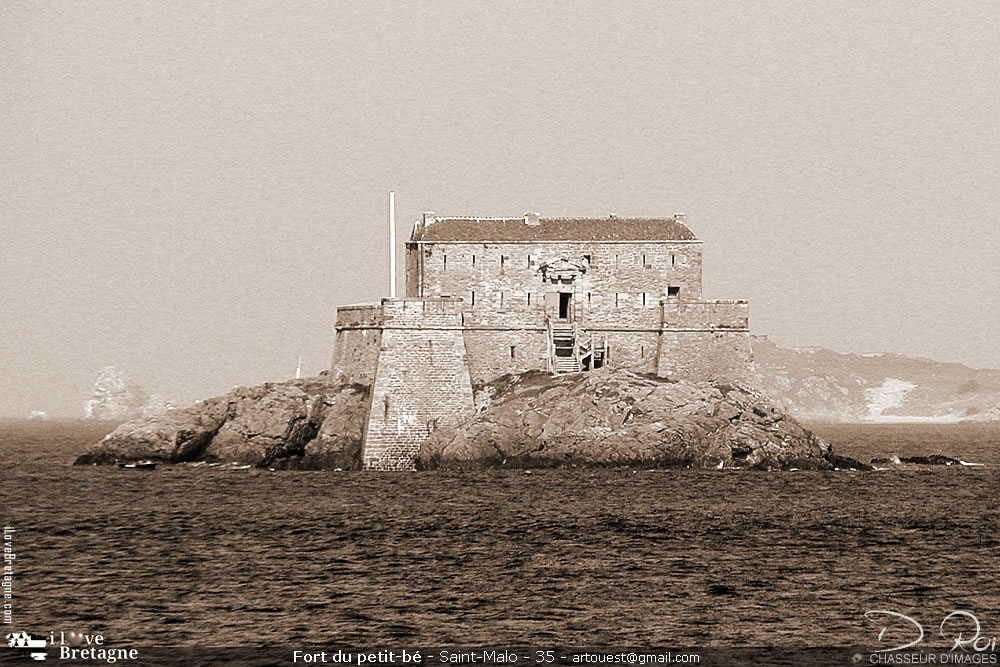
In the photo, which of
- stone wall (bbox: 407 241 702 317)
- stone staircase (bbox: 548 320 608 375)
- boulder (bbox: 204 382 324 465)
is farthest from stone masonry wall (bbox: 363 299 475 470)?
stone staircase (bbox: 548 320 608 375)

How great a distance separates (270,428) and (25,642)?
1289 inches

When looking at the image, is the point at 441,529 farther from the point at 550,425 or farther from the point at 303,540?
the point at 550,425

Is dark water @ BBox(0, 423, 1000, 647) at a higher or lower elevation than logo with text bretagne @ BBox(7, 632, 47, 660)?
higher

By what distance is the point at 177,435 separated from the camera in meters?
56.8

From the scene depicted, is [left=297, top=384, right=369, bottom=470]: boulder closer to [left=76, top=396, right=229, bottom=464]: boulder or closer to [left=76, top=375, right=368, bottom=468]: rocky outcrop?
[left=76, top=375, right=368, bottom=468]: rocky outcrop

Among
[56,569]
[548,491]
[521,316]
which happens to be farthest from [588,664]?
[521,316]

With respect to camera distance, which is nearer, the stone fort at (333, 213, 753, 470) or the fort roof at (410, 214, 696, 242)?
the stone fort at (333, 213, 753, 470)

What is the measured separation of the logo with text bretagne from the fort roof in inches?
1415

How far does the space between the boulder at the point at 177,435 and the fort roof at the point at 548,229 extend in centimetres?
1111

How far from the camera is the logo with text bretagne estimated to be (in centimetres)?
2273

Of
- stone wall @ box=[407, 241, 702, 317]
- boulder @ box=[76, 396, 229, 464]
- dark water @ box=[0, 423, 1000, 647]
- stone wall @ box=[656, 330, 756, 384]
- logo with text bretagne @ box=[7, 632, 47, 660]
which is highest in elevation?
stone wall @ box=[407, 241, 702, 317]

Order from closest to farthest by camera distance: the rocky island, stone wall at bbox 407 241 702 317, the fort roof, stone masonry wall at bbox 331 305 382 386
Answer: the rocky island
stone masonry wall at bbox 331 305 382 386
stone wall at bbox 407 241 702 317
the fort roof

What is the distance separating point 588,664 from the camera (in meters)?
22.1

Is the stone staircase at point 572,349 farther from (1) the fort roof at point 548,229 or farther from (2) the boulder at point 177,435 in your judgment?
(2) the boulder at point 177,435
